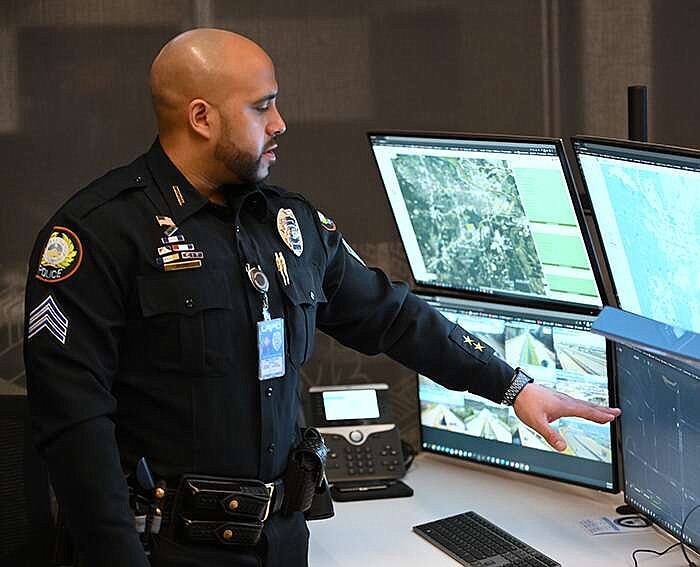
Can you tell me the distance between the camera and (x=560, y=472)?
8.64 feet

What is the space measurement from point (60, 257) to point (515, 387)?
2.92 feet

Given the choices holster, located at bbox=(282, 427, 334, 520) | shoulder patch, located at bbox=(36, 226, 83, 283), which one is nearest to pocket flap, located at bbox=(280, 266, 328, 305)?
holster, located at bbox=(282, 427, 334, 520)

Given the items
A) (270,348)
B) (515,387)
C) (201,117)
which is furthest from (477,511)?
(201,117)

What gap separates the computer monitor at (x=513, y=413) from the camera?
2543mm

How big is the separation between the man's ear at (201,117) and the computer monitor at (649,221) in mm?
643

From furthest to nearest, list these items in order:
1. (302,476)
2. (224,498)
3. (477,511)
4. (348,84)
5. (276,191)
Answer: (348,84) → (477,511) → (276,191) → (302,476) → (224,498)

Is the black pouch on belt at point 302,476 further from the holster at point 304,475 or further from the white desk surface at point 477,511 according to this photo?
the white desk surface at point 477,511

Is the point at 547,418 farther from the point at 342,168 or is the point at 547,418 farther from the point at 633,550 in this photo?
the point at 342,168

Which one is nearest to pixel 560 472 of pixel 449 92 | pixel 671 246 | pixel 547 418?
pixel 547 418

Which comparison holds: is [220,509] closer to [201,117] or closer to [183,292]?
[183,292]

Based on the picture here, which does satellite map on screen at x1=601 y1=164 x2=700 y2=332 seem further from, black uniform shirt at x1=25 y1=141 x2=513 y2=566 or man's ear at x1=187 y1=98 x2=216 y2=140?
man's ear at x1=187 y1=98 x2=216 y2=140

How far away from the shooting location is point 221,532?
6.73ft

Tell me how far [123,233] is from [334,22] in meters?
1.07

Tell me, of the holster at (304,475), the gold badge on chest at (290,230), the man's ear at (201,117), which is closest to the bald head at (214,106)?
the man's ear at (201,117)
